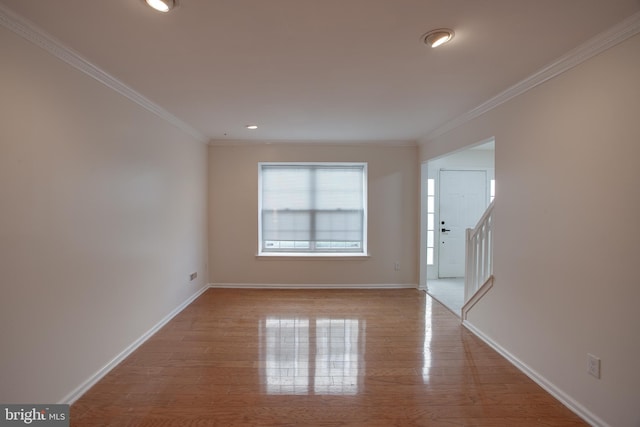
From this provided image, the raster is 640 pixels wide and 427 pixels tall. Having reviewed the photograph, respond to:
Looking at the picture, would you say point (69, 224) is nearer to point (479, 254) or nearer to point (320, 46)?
point (320, 46)

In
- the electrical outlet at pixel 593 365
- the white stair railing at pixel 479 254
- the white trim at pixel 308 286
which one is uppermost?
the white stair railing at pixel 479 254

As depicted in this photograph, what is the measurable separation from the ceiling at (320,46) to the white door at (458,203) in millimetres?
2650

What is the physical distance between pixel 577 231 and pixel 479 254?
1285mm

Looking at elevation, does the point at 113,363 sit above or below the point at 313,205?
below

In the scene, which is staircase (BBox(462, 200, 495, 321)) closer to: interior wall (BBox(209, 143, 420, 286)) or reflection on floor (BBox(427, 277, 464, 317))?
reflection on floor (BBox(427, 277, 464, 317))

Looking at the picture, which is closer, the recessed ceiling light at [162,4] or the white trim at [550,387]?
the recessed ceiling light at [162,4]

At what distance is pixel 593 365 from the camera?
5.95 ft

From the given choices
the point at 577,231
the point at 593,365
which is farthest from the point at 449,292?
the point at 577,231

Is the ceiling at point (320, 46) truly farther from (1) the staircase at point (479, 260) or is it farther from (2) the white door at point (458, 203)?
(2) the white door at point (458, 203)

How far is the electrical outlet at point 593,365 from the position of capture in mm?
1787

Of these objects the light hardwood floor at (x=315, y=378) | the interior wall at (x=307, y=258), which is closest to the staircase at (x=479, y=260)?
the light hardwood floor at (x=315, y=378)

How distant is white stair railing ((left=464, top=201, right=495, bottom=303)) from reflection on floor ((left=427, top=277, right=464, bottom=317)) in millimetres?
581

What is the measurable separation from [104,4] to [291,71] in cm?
112

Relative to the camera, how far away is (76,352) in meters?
2.00
